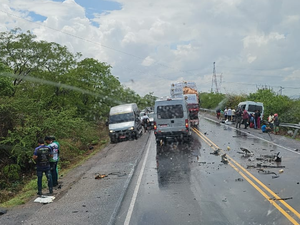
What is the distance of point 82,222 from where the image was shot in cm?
689

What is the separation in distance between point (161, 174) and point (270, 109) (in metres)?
23.6

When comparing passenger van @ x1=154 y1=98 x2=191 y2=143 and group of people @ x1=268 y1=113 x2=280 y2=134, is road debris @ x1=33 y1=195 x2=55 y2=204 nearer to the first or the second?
passenger van @ x1=154 y1=98 x2=191 y2=143

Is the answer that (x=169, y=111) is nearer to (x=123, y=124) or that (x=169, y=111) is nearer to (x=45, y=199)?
(x=123, y=124)

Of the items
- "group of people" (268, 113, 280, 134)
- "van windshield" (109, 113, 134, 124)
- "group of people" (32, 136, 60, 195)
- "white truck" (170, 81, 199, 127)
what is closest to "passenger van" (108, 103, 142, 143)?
"van windshield" (109, 113, 134, 124)

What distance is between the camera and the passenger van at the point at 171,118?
18.8 metres

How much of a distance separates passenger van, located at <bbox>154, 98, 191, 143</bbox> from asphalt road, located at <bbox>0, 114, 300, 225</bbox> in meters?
4.58

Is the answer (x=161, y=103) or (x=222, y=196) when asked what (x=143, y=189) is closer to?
(x=222, y=196)

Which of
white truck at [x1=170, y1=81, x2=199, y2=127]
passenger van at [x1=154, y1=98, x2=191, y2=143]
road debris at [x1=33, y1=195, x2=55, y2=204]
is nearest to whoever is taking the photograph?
road debris at [x1=33, y1=195, x2=55, y2=204]

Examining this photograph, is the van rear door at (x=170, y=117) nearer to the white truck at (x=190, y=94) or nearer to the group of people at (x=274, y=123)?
the group of people at (x=274, y=123)

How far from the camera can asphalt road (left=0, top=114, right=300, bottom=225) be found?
269 inches

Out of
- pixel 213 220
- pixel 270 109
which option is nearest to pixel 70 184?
pixel 213 220

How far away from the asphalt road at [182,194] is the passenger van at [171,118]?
180 inches

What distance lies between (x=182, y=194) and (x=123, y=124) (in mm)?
16369

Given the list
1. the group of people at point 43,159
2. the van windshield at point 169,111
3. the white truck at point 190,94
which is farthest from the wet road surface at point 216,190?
the white truck at point 190,94
